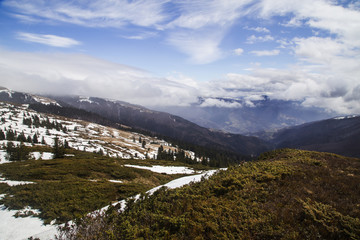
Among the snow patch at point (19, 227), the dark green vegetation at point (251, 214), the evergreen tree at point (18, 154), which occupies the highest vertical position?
the dark green vegetation at point (251, 214)

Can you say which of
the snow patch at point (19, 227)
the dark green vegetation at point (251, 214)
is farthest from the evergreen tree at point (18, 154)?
the dark green vegetation at point (251, 214)

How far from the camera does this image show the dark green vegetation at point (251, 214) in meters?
6.47

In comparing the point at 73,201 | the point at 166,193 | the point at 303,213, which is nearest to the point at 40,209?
the point at 73,201

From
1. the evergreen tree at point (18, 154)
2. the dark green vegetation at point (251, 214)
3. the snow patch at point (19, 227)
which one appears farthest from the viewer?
the evergreen tree at point (18, 154)

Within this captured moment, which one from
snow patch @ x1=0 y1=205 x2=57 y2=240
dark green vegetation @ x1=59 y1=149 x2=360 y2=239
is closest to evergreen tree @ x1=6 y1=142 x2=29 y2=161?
snow patch @ x1=0 y1=205 x2=57 y2=240

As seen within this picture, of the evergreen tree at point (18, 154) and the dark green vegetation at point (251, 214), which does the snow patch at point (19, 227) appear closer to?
the dark green vegetation at point (251, 214)

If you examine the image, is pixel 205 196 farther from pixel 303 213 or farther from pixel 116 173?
pixel 116 173

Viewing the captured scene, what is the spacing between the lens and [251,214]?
7543mm

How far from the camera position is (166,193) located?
38.1ft

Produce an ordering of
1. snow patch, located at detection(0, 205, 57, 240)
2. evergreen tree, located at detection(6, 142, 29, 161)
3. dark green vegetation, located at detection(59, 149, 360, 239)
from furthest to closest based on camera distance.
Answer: evergreen tree, located at detection(6, 142, 29, 161)
snow patch, located at detection(0, 205, 57, 240)
dark green vegetation, located at detection(59, 149, 360, 239)

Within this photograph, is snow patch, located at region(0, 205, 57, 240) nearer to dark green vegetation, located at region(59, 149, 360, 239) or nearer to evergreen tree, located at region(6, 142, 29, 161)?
dark green vegetation, located at region(59, 149, 360, 239)

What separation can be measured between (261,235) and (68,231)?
28.6ft

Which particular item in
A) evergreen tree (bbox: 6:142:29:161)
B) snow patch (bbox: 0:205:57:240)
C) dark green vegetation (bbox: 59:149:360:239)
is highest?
dark green vegetation (bbox: 59:149:360:239)

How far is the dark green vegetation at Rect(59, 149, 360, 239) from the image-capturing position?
6473 millimetres
